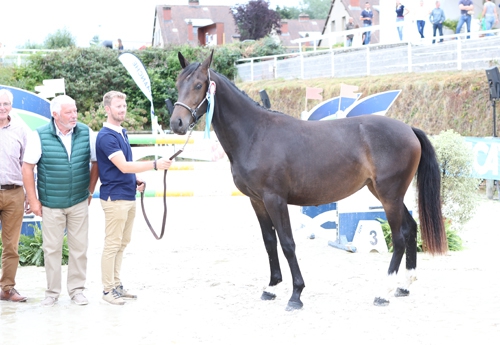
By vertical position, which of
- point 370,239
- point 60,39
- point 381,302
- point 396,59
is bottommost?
point 370,239

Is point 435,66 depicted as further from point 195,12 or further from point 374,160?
point 195,12

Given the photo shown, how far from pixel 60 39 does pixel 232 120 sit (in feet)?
140

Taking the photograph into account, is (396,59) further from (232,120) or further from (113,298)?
(113,298)

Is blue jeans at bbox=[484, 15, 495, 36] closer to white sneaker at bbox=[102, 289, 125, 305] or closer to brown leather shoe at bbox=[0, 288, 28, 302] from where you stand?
white sneaker at bbox=[102, 289, 125, 305]

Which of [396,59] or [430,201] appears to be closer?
[430,201]

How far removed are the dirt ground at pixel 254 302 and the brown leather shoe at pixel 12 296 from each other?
6 cm

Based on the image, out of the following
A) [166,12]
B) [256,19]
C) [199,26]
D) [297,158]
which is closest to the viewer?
[297,158]

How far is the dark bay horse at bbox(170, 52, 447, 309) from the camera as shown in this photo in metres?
5.02

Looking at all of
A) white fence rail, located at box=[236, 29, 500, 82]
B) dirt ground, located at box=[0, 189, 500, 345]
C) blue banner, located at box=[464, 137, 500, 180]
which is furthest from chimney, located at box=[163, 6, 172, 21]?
dirt ground, located at box=[0, 189, 500, 345]

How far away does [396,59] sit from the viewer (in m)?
18.5

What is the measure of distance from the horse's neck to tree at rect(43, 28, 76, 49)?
137ft

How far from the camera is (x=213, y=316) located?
482 centimetres

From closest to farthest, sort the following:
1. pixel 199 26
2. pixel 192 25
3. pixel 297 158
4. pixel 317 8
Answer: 1. pixel 297 158
2. pixel 192 25
3. pixel 199 26
4. pixel 317 8

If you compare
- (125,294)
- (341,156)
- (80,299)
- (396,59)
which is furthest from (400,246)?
(396,59)
